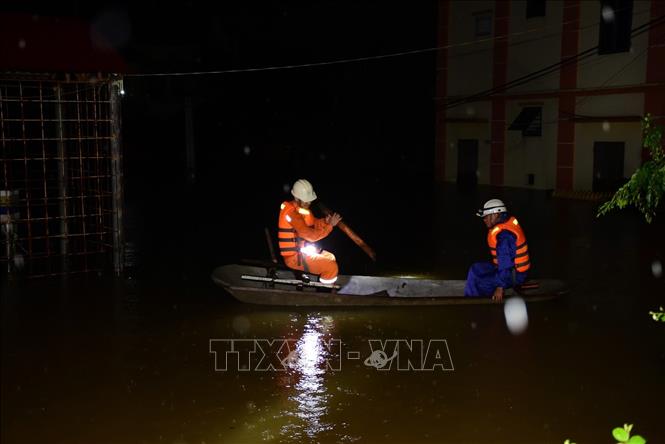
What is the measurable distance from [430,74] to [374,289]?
36058 millimetres

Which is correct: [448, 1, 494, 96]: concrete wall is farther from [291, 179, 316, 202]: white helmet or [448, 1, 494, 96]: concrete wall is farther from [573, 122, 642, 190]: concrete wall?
[291, 179, 316, 202]: white helmet

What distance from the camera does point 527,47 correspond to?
29828 mm

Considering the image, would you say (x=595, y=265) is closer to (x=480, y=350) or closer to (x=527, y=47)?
(x=480, y=350)

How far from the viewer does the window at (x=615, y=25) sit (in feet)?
84.5

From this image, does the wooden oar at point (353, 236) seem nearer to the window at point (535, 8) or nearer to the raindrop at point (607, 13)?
the raindrop at point (607, 13)

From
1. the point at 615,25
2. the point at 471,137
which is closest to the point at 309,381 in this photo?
the point at 615,25

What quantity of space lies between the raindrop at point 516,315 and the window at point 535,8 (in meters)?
22.6

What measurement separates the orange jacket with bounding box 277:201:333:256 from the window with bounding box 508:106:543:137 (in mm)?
21724

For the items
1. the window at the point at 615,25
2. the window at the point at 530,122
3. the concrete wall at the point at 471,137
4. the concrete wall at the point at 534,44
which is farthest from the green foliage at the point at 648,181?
the concrete wall at the point at 471,137

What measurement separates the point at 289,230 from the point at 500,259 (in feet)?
9.96

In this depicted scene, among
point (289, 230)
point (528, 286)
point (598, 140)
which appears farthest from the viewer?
point (598, 140)

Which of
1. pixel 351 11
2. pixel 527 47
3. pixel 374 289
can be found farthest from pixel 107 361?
pixel 351 11

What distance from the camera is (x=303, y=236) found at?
1020cm

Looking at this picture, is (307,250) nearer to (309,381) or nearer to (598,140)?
(309,381)
